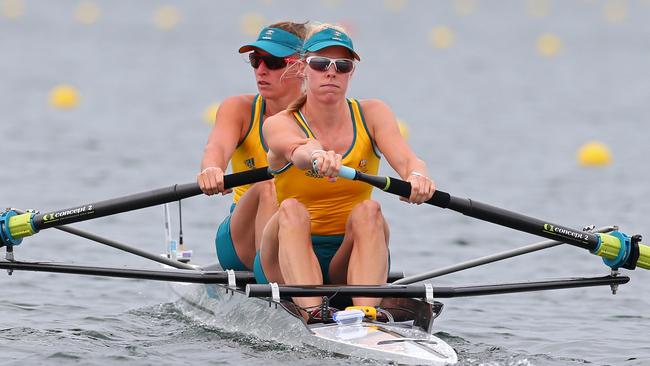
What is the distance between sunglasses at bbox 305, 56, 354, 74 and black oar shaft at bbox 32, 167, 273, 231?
0.74 m

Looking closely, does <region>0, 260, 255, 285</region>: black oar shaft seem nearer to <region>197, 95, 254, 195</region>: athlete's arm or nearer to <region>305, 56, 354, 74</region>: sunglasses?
<region>197, 95, 254, 195</region>: athlete's arm

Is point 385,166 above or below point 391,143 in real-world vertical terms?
above

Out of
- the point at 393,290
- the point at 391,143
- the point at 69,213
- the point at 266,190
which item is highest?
the point at 391,143

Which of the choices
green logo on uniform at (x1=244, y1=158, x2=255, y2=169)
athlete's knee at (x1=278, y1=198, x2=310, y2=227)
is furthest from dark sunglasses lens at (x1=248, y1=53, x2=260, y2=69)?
athlete's knee at (x1=278, y1=198, x2=310, y2=227)

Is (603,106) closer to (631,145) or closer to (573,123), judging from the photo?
(573,123)

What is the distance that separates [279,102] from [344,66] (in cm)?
98

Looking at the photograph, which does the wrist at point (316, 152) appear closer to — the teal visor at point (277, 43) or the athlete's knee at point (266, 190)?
the athlete's knee at point (266, 190)

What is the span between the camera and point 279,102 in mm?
7934

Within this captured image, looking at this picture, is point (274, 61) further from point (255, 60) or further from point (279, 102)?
point (279, 102)

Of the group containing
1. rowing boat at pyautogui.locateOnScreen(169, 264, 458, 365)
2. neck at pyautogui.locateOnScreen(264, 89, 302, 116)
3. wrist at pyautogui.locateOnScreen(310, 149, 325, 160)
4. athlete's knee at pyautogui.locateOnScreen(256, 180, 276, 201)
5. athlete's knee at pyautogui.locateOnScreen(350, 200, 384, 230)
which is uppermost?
neck at pyautogui.locateOnScreen(264, 89, 302, 116)

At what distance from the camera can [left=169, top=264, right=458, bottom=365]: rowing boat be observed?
6.55 m

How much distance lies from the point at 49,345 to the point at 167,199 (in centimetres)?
106

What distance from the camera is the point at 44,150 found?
1636 centimetres

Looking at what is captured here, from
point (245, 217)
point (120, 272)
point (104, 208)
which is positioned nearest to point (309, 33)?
point (245, 217)
